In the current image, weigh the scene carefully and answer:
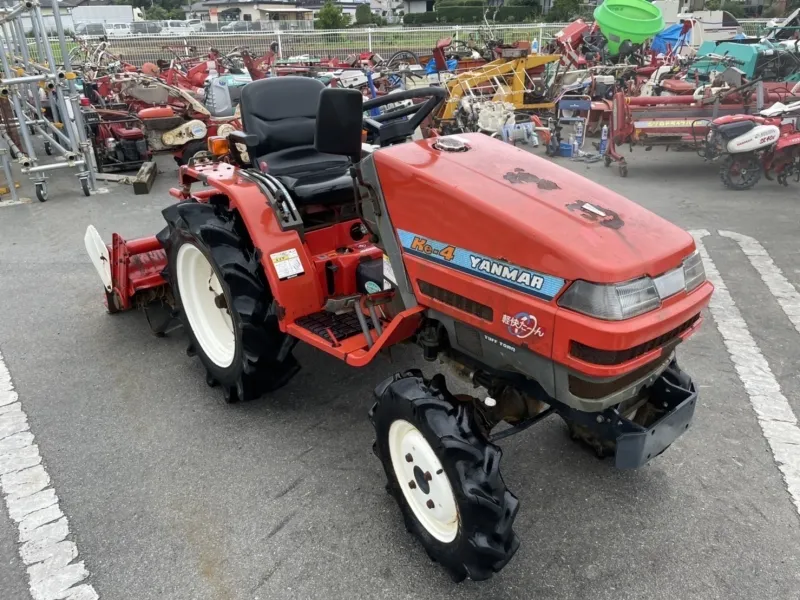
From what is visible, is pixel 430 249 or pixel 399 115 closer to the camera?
pixel 430 249

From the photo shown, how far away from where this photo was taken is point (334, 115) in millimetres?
2090

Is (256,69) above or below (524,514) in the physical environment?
above

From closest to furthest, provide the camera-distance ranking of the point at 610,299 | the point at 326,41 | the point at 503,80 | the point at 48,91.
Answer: the point at 610,299, the point at 48,91, the point at 503,80, the point at 326,41

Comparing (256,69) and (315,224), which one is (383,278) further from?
(256,69)

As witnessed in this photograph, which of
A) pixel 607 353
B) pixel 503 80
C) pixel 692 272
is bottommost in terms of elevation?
pixel 503 80

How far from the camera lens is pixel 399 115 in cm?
256

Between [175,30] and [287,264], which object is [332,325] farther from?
[175,30]

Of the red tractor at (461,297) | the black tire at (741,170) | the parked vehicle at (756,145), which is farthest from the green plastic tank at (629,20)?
the red tractor at (461,297)

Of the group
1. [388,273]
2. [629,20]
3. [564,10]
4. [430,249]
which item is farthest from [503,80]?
[564,10]

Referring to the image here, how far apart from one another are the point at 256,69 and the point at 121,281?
30.5 feet

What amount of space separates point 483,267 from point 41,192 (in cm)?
650

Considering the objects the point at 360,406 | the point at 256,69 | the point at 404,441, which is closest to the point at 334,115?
the point at 404,441

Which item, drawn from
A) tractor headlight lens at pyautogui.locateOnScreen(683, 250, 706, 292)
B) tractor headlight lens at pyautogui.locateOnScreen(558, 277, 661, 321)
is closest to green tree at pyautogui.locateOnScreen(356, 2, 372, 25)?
tractor headlight lens at pyautogui.locateOnScreen(683, 250, 706, 292)

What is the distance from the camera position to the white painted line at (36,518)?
2070 mm
